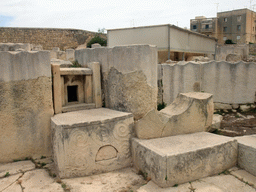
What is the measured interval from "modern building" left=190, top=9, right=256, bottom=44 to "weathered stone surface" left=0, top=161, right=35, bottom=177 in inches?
1357

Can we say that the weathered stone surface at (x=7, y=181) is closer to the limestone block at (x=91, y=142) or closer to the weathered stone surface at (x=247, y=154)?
the limestone block at (x=91, y=142)

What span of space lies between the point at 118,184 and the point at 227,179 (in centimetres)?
182

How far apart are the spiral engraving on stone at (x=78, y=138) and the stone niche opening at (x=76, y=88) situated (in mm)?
1008

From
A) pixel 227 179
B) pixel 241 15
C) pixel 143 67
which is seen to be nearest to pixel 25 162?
pixel 143 67

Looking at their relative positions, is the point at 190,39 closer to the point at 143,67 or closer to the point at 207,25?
the point at 143,67

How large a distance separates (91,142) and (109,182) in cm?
73

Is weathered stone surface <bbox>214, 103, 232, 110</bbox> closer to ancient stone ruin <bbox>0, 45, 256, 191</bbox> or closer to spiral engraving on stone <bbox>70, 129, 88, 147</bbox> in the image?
ancient stone ruin <bbox>0, 45, 256, 191</bbox>

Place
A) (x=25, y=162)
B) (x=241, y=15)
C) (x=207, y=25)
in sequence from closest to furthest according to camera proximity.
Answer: (x=25, y=162) < (x=241, y=15) < (x=207, y=25)

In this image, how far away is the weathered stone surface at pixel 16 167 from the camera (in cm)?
408

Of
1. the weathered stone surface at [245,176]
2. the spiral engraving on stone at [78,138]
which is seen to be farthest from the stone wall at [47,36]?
the weathered stone surface at [245,176]

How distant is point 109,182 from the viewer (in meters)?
3.97

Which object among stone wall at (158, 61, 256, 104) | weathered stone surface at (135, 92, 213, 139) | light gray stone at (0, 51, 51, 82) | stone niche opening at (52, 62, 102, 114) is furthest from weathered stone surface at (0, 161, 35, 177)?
stone wall at (158, 61, 256, 104)

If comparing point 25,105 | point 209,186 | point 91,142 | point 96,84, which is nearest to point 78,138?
point 91,142

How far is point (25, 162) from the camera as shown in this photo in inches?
173
